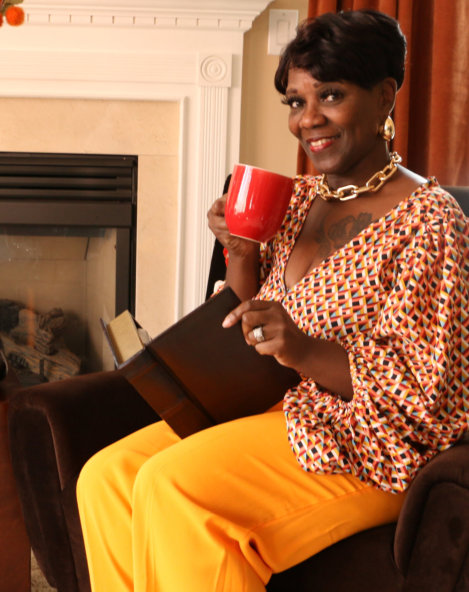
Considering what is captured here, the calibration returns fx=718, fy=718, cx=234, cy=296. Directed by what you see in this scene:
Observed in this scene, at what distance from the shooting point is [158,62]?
2203 mm

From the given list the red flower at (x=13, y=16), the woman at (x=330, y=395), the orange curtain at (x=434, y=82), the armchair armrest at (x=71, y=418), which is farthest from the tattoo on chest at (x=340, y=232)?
the orange curtain at (x=434, y=82)

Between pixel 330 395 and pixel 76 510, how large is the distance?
0.50 metres

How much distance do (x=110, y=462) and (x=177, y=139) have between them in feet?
4.48

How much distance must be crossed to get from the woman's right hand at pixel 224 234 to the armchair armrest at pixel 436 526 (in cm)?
54

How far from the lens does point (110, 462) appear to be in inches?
46.5

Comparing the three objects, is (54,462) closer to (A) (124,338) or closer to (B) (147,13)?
(A) (124,338)

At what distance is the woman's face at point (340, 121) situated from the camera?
119cm

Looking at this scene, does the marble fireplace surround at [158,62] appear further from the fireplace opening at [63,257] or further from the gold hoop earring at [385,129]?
the gold hoop earring at [385,129]

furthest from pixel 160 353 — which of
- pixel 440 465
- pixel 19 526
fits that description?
pixel 19 526

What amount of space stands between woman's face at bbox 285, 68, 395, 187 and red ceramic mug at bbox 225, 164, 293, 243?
136 mm

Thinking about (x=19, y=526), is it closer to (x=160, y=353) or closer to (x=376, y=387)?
(x=160, y=353)

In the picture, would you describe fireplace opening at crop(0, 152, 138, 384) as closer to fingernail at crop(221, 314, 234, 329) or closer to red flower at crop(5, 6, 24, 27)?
red flower at crop(5, 6, 24, 27)

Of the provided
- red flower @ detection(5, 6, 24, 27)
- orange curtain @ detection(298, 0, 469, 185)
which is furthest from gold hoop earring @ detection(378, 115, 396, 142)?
orange curtain @ detection(298, 0, 469, 185)

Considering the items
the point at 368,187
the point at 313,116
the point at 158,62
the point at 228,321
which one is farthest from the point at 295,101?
the point at 158,62
